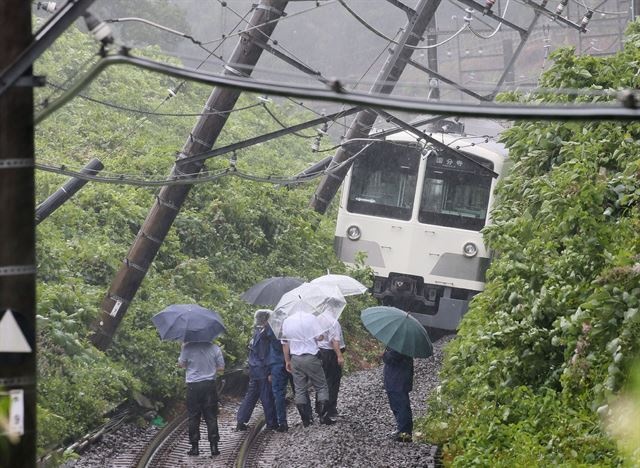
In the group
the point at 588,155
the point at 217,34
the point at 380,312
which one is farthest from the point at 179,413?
the point at 217,34

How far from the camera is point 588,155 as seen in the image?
10523 mm

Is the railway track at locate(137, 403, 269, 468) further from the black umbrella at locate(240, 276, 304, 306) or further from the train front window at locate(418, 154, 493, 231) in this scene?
the train front window at locate(418, 154, 493, 231)

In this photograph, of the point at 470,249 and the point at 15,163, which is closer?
the point at 15,163

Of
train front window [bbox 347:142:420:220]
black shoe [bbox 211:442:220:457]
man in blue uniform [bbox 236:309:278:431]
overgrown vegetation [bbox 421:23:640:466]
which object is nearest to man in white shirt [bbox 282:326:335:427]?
man in blue uniform [bbox 236:309:278:431]

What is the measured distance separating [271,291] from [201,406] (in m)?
3.07

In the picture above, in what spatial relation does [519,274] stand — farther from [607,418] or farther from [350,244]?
[350,244]

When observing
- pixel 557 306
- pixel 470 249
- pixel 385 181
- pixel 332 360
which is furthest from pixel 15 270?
pixel 385 181

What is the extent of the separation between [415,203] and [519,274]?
8467 millimetres

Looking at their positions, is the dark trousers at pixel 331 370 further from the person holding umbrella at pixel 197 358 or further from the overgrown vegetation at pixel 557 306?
the person holding umbrella at pixel 197 358

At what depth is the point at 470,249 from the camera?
18312 millimetres

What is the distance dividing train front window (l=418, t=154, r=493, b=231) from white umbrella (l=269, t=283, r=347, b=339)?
5.63m

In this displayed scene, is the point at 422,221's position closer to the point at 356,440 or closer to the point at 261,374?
the point at 261,374

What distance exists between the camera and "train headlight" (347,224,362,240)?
63.1 feet

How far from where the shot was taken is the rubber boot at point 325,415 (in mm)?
12695
